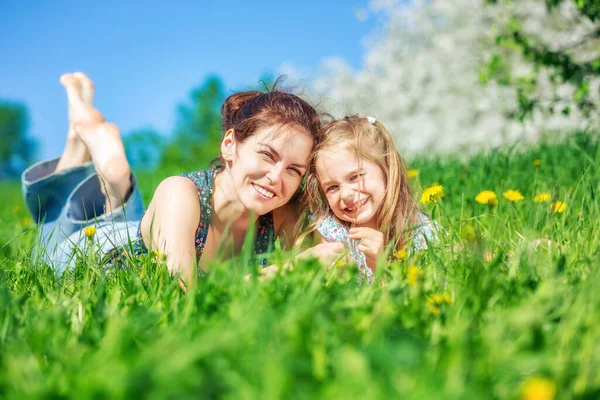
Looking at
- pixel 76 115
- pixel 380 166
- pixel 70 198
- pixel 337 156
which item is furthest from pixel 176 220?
pixel 76 115

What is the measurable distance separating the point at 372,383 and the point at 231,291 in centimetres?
56

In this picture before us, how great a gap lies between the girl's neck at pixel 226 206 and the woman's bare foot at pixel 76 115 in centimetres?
134

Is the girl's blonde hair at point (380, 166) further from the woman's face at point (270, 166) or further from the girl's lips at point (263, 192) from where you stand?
the girl's lips at point (263, 192)

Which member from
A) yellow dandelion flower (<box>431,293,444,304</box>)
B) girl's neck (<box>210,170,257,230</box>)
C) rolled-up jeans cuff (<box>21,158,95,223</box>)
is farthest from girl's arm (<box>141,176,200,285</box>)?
rolled-up jeans cuff (<box>21,158,95,223</box>)

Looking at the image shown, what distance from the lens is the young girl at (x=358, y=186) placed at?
2.47 meters

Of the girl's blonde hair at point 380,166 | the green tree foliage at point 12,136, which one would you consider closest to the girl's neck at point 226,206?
the girl's blonde hair at point 380,166

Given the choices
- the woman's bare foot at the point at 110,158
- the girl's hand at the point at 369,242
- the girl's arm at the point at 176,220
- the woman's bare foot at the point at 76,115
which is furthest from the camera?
the woman's bare foot at the point at 76,115

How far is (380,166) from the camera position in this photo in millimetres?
2572

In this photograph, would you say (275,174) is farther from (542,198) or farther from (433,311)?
(433,311)

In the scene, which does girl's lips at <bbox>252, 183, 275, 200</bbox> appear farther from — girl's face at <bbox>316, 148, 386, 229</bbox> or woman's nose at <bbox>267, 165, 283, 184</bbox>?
girl's face at <bbox>316, 148, 386, 229</bbox>

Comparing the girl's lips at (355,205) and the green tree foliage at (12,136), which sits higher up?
the green tree foliage at (12,136)

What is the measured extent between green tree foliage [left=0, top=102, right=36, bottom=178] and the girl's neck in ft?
202

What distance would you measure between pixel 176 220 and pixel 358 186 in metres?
0.78

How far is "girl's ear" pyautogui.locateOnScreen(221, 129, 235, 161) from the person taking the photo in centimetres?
257
